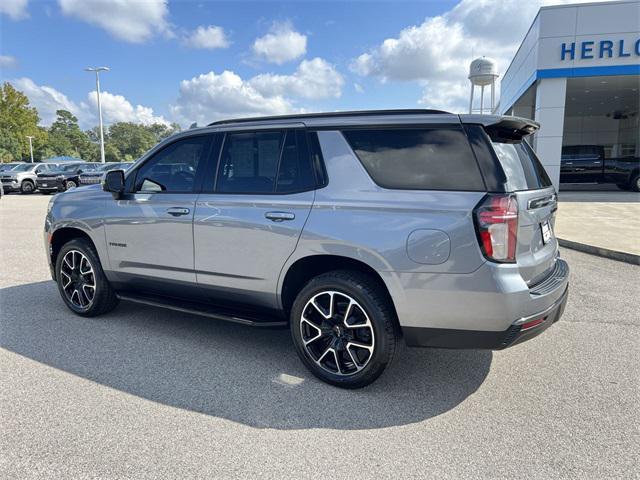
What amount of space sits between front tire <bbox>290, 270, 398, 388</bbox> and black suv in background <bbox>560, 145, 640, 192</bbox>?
64.4ft

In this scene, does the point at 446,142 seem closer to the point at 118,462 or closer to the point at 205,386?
the point at 205,386

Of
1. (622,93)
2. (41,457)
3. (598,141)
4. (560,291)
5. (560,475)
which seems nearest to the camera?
(560,475)

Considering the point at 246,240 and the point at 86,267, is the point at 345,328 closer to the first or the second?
the point at 246,240

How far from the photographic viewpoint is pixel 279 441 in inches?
103

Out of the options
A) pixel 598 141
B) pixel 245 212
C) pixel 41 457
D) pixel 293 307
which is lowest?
pixel 41 457

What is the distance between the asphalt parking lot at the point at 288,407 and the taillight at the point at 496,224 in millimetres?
399

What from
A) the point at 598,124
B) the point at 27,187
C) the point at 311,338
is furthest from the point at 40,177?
the point at 598,124

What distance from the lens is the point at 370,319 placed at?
3.07 metres

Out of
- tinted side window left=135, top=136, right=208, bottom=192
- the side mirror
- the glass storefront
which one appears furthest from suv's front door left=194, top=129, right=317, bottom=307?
the glass storefront

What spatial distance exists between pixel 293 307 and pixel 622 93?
25.5 meters

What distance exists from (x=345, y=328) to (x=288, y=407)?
67cm

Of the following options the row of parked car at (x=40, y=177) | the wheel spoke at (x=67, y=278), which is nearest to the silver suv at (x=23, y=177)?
the row of parked car at (x=40, y=177)

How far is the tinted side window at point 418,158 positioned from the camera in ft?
9.33

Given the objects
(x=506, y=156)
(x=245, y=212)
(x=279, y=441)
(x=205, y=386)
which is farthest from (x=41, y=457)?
(x=506, y=156)
